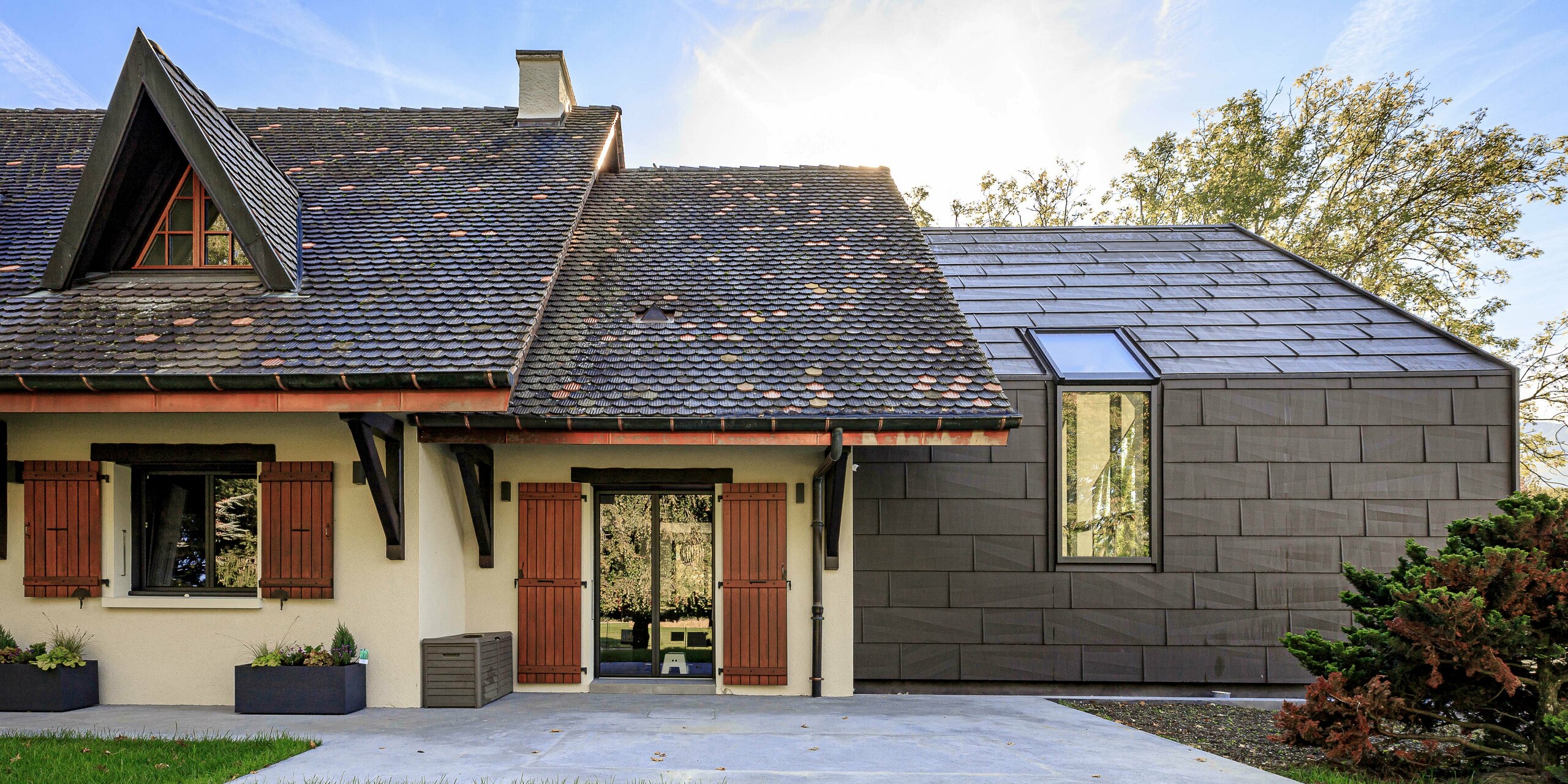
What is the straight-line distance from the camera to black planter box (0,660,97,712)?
19.9 ft

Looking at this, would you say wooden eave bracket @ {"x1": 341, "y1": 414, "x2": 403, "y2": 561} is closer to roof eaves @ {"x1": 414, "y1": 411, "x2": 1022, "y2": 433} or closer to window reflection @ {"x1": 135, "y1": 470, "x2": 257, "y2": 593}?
roof eaves @ {"x1": 414, "y1": 411, "x2": 1022, "y2": 433}

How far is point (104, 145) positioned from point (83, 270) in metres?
1.04

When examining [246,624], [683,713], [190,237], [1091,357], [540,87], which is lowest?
[683,713]

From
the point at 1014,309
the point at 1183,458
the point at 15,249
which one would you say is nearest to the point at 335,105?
the point at 15,249

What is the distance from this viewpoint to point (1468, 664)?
184 inches

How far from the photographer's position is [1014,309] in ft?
29.0

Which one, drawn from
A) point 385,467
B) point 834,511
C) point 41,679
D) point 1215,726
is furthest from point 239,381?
point 1215,726

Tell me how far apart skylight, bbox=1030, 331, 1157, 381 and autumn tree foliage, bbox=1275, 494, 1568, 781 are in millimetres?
2864

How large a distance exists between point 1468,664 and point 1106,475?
319 cm

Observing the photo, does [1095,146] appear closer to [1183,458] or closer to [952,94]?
[952,94]

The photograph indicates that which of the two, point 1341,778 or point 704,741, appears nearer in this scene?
point 1341,778

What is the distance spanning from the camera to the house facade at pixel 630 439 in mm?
6383

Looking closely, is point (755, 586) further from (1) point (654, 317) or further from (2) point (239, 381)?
(2) point (239, 381)

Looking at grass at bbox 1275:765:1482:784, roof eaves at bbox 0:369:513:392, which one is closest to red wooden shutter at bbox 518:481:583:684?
roof eaves at bbox 0:369:513:392
